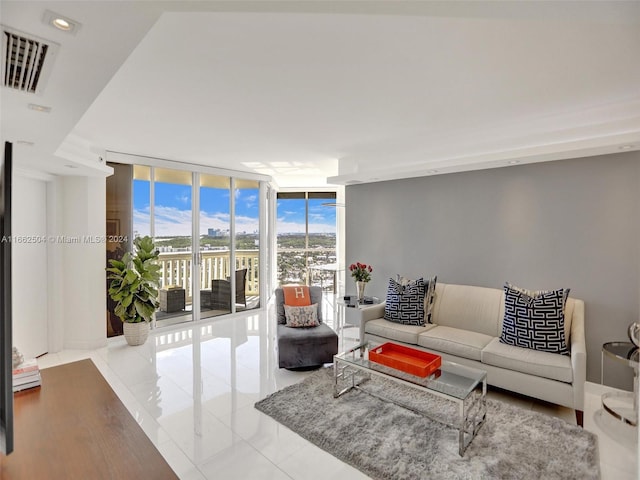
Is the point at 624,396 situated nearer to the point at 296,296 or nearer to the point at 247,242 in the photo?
the point at 296,296

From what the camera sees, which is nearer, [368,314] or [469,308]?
[469,308]

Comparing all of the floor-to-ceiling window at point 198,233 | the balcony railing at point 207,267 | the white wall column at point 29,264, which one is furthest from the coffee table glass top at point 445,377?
the white wall column at point 29,264

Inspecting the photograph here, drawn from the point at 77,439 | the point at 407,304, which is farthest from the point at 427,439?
the point at 77,439

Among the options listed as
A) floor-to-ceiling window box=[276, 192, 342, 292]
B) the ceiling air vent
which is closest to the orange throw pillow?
the ceiling air vent

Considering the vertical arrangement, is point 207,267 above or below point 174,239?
below

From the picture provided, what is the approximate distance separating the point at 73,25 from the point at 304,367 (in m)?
3.41

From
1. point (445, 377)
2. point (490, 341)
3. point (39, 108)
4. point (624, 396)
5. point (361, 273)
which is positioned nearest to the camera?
point (39, 108)

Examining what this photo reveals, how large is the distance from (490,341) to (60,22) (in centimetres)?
391

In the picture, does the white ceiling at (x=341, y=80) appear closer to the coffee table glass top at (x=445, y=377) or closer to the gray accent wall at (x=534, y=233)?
the gray accent wall at (x=534, y=233)

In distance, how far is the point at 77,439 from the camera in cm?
137

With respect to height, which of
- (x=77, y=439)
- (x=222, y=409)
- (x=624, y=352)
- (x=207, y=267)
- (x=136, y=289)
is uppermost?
(x=207, y=267)

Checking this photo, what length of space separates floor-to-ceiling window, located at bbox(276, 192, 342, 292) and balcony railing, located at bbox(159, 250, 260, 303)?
1556mm

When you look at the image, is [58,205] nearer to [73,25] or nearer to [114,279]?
[114,279]

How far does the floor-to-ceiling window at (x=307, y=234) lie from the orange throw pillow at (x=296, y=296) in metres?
3.74
